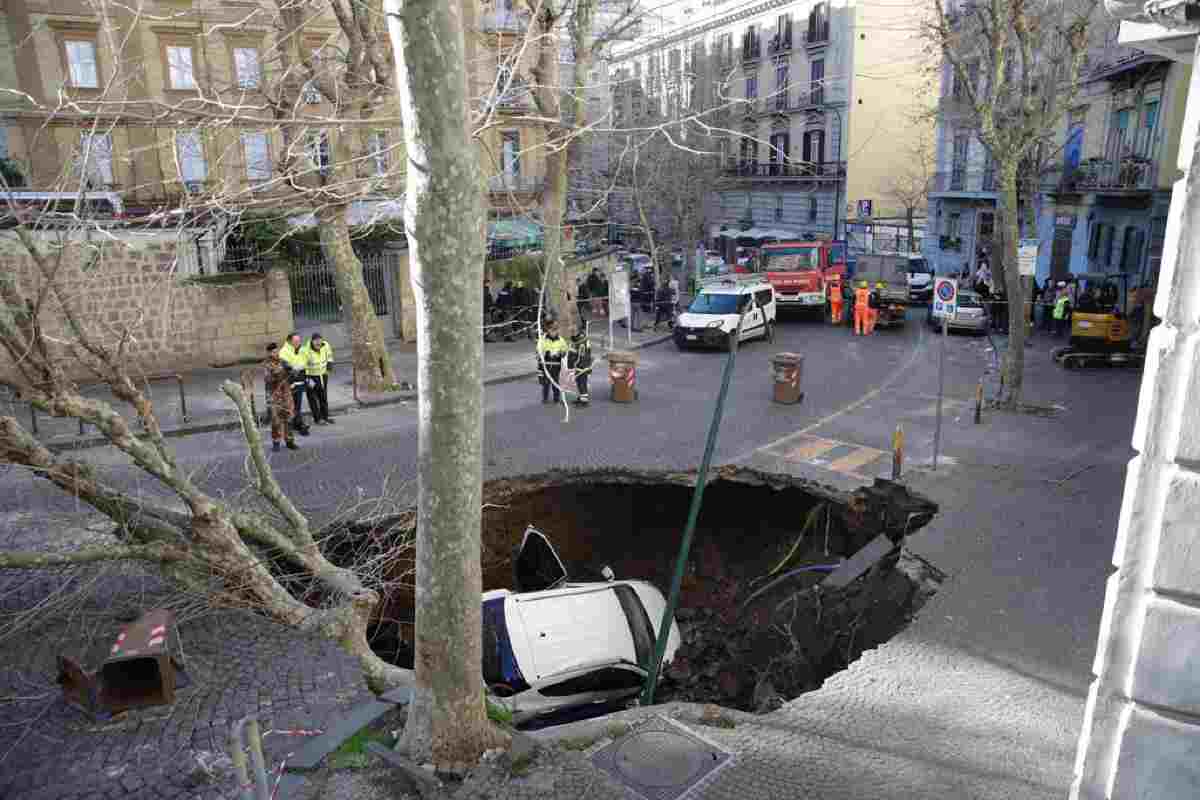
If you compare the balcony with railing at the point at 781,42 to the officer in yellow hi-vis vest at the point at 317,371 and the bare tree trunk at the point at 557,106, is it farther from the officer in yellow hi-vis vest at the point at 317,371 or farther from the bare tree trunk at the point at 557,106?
the officer in yellow hi-vis vest at the point at 317,371

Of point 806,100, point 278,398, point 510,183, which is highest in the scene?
point 806,100

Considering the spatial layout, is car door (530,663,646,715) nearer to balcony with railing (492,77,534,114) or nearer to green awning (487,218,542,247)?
balcony with railing (492,77,534,114)

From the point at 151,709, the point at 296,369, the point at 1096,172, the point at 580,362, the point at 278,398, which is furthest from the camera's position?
the point at 1096,172

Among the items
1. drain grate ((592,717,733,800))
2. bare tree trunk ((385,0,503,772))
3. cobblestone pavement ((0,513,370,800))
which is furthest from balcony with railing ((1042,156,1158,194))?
cobblestone pavement ((0,513,370,800))

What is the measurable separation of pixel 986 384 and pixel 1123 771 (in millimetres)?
16772

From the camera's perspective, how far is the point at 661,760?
6090mm

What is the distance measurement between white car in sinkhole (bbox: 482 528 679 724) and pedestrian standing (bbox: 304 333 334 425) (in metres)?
6.80

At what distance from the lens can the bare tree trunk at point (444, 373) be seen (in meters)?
4.12

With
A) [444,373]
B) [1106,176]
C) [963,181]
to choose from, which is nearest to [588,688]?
[444,373]

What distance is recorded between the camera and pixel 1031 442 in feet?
44.9

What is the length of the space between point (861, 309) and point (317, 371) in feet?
52.1

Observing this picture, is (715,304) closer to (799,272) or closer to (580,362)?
(799,272)

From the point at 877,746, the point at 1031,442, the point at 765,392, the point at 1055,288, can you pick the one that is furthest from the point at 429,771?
the point at 1055,288

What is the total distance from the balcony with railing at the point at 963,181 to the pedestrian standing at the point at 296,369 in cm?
2707
